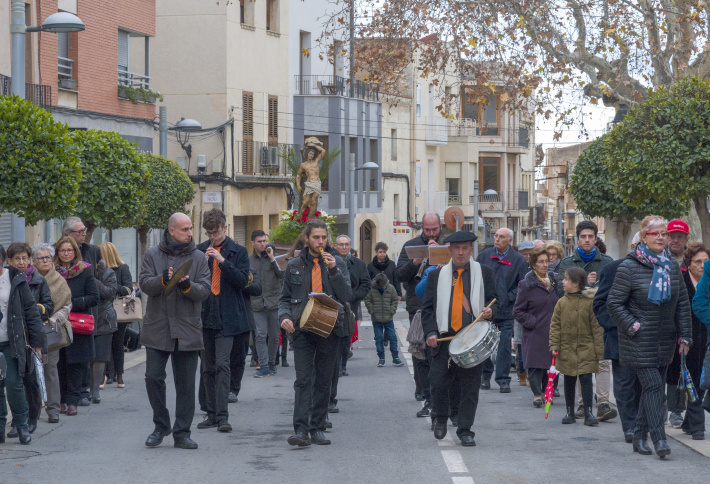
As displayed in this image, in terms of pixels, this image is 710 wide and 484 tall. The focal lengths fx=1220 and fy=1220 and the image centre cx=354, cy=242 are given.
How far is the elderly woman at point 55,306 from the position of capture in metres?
11.8

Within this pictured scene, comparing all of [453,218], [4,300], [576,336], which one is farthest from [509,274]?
[4,300]

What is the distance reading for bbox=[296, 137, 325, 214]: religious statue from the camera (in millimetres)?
38344

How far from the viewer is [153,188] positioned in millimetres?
27094

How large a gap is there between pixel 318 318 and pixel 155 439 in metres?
1.70

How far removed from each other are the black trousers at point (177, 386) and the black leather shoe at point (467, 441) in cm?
230

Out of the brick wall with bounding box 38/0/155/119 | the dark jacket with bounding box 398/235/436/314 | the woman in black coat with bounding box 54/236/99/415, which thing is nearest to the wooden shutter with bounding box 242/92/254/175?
the brick wall with bounding box 38/0/155/119

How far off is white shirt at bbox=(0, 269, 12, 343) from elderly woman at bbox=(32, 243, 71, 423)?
121 cm

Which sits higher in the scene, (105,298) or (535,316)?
(105,298)

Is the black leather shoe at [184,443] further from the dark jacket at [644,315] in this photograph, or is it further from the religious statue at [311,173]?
the religious statue at [311,173]

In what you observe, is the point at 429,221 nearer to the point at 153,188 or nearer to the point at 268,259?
the point at 268,259

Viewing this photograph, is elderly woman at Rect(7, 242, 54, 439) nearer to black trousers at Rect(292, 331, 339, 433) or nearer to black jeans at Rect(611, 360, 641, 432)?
black trousers at Rect(292, 331, 339, 433)

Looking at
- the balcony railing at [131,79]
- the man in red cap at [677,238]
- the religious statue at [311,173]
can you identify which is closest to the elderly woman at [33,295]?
the man in red cap at [677,238]

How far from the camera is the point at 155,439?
10.2m

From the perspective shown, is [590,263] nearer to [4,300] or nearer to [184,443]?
[184,443]
